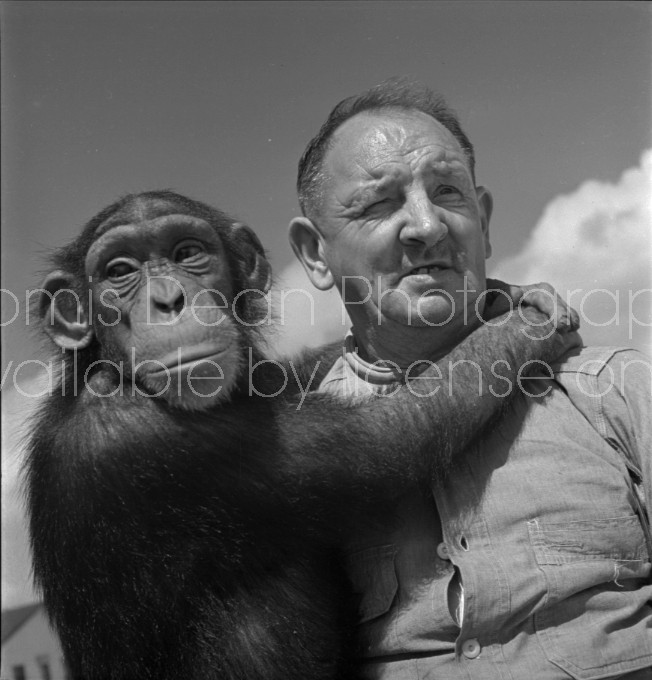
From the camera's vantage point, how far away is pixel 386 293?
224 centimetres

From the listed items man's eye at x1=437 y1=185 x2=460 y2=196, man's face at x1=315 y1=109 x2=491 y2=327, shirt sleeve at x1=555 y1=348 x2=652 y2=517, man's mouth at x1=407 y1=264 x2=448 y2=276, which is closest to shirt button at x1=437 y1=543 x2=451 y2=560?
shirt sleeve at x1=555 y1=348 x2=652 y2=517

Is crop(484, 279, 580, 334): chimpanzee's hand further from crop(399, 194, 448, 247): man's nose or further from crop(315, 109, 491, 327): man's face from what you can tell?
crop(399, 194, 448, 247): man's nose

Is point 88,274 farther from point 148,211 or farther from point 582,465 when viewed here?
point 582,465

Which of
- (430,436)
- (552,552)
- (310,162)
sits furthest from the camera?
(310,162)

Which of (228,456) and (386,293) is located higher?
(386,293)

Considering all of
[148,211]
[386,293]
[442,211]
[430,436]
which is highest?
[148,211]

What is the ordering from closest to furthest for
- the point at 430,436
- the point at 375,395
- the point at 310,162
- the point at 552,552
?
the point at 552,552 < the point at 430,436 < the point at 375,395 < the point at 310,162

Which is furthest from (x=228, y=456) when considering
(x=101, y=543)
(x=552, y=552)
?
(x=552, y=552)

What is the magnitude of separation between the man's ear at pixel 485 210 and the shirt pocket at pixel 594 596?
938mm

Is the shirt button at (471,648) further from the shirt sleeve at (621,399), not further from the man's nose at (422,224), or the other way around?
the man's nose at (422,224)

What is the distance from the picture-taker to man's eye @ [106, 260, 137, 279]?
2441 mm

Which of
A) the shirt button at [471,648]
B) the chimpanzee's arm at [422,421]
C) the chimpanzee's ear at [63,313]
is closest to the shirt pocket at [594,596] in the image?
the shirt button at [471,648]

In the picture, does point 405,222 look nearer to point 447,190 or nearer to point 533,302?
point 447,190

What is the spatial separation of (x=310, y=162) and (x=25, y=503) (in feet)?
4.70
